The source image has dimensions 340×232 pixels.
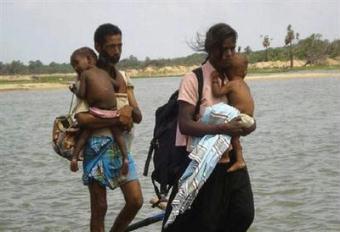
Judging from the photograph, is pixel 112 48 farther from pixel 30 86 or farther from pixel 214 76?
pixel 30 86

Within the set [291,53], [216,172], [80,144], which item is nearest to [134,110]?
[80,144]

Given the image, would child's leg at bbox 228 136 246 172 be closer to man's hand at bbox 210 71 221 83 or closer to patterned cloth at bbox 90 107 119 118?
man's hand at bbox 210 71 221 83

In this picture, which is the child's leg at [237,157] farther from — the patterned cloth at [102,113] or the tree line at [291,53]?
the tree line at [291,53]

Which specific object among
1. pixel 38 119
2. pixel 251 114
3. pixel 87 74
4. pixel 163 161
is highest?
pixel 87 74

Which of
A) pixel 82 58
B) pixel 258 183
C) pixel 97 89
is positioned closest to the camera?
pixel 97 89

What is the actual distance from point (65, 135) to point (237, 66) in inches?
50.4

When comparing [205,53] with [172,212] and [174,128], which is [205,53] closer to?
[174,128]

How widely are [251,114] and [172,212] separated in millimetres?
758

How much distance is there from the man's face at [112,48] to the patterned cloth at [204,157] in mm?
847

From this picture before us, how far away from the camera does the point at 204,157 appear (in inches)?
153

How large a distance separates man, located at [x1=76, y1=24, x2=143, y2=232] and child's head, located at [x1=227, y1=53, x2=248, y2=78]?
2.72 feet

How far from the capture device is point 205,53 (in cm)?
417

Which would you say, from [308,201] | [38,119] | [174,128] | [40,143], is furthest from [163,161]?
[38,119]

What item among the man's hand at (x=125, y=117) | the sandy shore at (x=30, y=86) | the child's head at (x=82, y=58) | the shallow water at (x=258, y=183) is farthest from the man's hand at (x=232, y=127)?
the sandy shore at (x=30, y=86)
